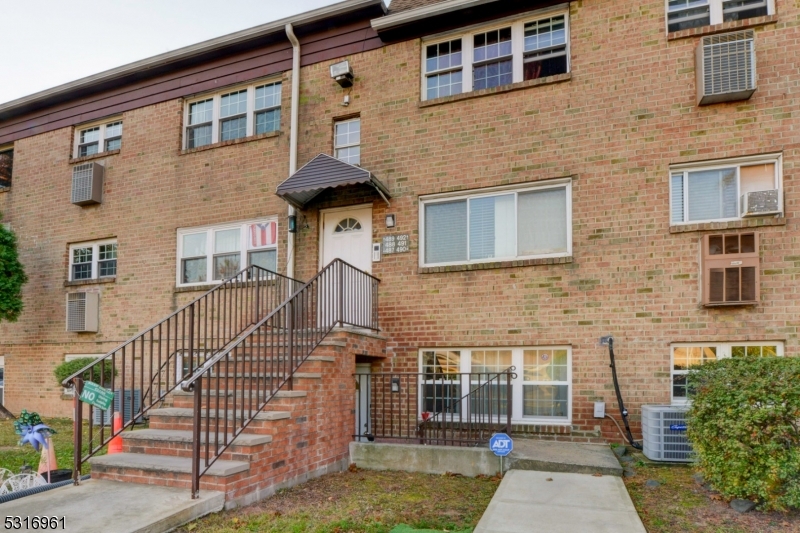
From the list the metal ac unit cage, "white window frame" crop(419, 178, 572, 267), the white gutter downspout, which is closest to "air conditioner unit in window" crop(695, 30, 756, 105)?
"white window frame" crop(419, 178, 572, 267)

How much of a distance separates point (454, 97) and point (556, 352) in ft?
13.6

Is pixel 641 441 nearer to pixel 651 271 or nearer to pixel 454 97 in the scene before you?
pixel 651 271

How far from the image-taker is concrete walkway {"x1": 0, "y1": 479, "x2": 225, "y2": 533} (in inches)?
159

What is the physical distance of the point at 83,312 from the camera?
10.8 meters

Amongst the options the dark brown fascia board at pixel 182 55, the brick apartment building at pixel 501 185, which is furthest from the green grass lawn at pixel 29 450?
the dark brown fascia board at pixel 182 55

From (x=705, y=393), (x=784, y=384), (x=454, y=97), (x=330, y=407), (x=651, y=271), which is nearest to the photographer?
(x=784, y=384)

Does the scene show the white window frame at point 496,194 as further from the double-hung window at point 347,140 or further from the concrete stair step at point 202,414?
the concrete stair step at point 202,414

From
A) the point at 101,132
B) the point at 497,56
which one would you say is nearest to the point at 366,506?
the point at 497,56

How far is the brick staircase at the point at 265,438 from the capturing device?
5023 mm

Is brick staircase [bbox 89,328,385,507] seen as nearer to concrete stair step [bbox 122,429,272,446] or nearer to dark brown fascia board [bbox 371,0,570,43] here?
concrete stair step [bbox 122,429,272,446]

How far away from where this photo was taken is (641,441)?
6910 millimetres

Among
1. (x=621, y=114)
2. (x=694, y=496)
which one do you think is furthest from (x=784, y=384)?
(x=621, y=114)

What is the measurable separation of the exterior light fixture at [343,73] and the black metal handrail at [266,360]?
3413 millimetres

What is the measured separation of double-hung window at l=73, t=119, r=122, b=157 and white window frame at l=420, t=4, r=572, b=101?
681 centimetres
